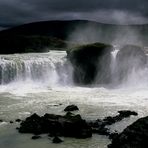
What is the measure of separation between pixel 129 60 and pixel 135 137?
103ft

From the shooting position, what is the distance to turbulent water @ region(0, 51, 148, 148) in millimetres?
23505

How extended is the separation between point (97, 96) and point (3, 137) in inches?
626

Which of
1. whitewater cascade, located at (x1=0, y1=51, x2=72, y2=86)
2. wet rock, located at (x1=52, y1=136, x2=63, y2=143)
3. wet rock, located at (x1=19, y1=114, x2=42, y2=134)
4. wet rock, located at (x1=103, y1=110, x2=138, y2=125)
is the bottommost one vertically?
wet rock, located at (x1=52, y1=136, x2=63, y2=143)

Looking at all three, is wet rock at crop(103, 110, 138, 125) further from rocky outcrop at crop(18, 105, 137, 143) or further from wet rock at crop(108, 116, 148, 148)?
wet rock at crop(108, 116, 148, 148)

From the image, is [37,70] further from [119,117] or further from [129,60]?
[119,117]

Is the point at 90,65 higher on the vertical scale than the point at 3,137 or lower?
higher

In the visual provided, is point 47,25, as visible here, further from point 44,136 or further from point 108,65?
point 44,136

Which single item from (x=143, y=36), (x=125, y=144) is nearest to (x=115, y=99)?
(x=125, y=144)

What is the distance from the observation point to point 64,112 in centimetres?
3067

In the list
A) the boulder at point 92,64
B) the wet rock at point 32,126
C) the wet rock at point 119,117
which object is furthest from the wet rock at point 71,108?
the boulder at point 92,64

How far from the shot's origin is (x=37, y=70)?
1982 inches

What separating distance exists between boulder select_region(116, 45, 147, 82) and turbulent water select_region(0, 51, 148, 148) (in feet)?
2.68

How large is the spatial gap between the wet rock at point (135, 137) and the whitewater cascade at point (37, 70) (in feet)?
98.6

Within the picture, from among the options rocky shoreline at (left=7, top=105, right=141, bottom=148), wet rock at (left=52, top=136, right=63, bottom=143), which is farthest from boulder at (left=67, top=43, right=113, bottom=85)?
wet rock at (left=52, top=136, right=63, bottom=143)
